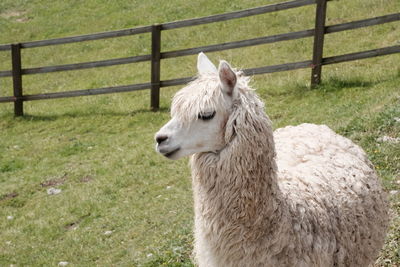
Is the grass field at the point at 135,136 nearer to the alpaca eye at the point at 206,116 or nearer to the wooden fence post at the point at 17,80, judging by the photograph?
the wooden fence post at the point at 17,80

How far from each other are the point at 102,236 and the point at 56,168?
9.25 feet

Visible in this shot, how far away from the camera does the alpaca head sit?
3553 millimetres

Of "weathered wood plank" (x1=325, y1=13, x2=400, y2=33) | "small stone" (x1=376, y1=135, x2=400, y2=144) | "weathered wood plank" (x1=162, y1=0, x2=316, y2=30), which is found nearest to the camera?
"small stone" (x1=376, y1=135, x2=400, y2=144)

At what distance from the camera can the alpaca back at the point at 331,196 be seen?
3809 mm

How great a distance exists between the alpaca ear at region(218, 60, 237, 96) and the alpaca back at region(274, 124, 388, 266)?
81 centimetres

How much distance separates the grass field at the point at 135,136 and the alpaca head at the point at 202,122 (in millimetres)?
2171

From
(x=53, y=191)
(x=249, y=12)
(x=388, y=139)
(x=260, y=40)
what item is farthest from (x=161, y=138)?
(x=249, y=12)

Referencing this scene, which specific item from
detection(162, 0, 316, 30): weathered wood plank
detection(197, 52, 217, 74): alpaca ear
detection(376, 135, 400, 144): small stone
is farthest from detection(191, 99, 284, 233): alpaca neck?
detection(162, 0, 316, 30): weathered wood plank

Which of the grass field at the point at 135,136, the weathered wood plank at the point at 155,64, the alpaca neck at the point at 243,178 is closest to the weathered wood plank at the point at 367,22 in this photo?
the grass field at the point at 135,136

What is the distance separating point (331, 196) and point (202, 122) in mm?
1158

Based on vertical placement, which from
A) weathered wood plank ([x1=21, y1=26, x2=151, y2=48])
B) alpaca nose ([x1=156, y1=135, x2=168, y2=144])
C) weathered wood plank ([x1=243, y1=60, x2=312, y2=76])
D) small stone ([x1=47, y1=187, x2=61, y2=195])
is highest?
weathered wood plank ([x1=21, y1=26, x2=151, y2=48])

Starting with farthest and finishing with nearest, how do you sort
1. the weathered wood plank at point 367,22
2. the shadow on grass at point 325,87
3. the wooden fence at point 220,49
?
the wooden fence at point 220,49 < the shadow on grass at point 325,87 < the weathered wood plank at point 367,22

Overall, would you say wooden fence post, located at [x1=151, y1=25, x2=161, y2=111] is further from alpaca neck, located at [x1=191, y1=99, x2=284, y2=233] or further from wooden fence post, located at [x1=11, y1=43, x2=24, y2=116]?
alpaca neck, located at [x1=191, y1=99, x2=284, y2=233]

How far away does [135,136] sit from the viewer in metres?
10.2
